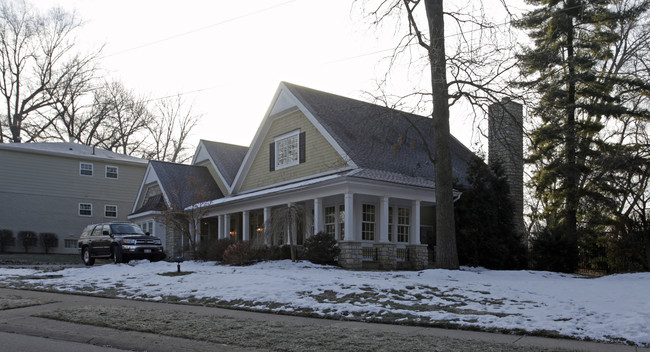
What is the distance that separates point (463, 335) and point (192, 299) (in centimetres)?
597

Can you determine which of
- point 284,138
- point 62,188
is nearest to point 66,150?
point 62,188

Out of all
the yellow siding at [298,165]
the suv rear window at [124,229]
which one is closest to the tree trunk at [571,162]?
the yellow siding at [298,165]

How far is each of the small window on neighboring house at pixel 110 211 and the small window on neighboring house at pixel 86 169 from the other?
2520mm

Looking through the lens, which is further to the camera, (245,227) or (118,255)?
(245,227)

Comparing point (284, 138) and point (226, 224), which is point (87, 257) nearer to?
point (226, 224)

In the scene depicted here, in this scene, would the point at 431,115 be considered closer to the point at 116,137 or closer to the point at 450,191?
the point at 450,191

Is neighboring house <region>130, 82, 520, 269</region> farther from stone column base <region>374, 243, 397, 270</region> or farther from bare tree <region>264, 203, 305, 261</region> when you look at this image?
bare tree <region>264, 203, 305, 261</region>

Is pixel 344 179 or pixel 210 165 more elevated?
pixel 210 165

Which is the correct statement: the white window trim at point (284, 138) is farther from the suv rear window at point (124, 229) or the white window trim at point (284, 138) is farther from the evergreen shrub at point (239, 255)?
the suv rear window at point (124, 229)

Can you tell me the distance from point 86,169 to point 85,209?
2.68 meters

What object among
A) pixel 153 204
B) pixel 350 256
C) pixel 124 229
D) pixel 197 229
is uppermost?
pixel 153 204

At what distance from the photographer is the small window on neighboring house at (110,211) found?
36516mm

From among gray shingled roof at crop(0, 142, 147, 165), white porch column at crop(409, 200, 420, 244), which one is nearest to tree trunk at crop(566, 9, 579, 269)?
white porch column at crop(409, 200, 420, 244)

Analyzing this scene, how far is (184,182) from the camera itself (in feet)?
98.4
